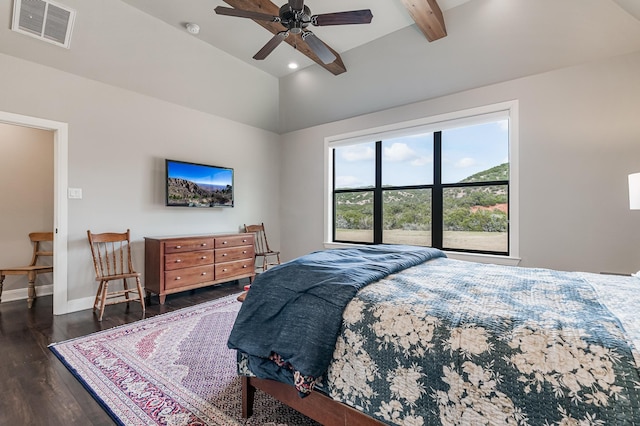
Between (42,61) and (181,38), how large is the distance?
1.42 meters

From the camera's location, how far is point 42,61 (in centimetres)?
311

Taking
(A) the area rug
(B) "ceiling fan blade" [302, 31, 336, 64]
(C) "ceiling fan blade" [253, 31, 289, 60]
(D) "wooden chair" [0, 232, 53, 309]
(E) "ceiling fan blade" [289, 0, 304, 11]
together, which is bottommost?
(A) the area rug

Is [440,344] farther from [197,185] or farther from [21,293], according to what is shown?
[21,293]

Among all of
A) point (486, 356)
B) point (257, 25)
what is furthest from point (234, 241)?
point (486, 356)

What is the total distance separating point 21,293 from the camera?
3891 millimetres

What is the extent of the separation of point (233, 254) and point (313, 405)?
3.28m

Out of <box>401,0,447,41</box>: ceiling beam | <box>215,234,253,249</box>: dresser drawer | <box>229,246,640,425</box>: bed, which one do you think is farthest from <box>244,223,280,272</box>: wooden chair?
<box>401,0,447,41</box>: ceiling beam

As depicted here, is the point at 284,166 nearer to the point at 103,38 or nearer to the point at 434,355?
the point at 103,38

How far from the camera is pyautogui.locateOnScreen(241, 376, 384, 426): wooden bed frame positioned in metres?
1.23

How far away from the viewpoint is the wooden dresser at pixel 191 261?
3.61 m

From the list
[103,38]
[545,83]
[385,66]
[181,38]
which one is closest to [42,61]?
[103,38]

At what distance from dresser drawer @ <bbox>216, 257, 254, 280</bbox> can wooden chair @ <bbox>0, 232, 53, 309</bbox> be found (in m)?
2.03

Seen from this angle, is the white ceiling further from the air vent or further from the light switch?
the light switch

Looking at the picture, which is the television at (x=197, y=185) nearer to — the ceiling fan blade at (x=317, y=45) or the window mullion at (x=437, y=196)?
the ceiling fan blade at (x=317, y=45)
